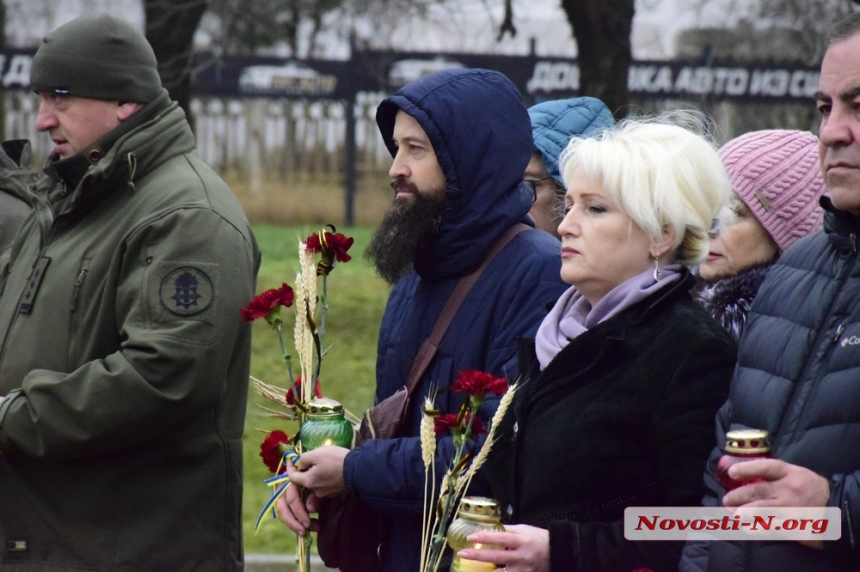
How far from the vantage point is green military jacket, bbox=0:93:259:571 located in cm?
333

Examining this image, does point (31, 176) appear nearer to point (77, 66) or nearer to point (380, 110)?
point (77, 66)

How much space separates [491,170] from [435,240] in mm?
227

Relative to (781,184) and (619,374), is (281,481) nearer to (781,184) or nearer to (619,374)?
(619,374)

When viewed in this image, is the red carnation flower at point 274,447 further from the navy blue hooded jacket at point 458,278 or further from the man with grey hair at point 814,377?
the man with grey hair at point 814,377

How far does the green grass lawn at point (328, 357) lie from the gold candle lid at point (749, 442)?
427 centimetres

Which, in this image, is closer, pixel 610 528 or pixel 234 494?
pixel 610 528

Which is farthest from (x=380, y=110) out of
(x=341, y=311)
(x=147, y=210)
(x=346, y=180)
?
(x=346, y=180)

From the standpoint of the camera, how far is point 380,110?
3.49 meters

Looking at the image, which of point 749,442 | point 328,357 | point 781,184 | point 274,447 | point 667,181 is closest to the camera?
point 749,442

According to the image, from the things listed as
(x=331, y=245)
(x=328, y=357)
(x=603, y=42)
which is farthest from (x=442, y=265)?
(x=328, y=357)

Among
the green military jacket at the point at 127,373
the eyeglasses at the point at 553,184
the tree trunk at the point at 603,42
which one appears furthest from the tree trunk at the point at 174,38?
the green military jacket at the point at 127,373

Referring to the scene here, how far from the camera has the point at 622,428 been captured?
2561 mm

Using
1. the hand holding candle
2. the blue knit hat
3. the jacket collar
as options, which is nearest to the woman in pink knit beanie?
the jacket collar

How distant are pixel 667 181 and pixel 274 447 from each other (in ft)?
3.78
